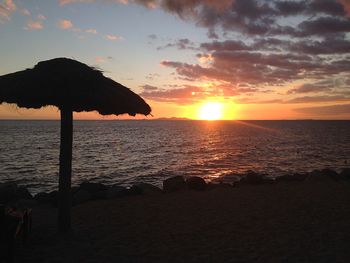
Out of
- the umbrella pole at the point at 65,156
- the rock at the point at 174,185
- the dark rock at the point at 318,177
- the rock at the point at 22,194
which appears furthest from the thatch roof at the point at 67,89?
the dark rock at the point at 318,177

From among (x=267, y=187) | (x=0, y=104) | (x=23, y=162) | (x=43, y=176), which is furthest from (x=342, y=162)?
(x=0, y=104)

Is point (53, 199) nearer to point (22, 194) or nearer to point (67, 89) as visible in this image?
point (22, 194)

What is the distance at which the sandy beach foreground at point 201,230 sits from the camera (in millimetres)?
8500

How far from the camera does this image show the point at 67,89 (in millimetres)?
8297

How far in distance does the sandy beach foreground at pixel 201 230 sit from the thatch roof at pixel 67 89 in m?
3.39

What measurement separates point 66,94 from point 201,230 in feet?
17.7

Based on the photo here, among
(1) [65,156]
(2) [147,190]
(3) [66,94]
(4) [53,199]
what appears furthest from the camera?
(2) [147,190]

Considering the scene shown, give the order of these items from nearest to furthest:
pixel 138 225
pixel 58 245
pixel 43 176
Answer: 1. pixel 58 245
2. pixel 138 225
3. pixel 43 176

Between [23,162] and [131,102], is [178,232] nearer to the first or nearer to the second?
[131,102]

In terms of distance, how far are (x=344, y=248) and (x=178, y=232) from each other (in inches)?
168

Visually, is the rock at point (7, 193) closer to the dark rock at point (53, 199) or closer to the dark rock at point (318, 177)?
the dark rock at point (53, 199)

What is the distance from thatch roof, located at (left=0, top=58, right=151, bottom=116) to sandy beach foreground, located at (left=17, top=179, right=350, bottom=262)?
339cm

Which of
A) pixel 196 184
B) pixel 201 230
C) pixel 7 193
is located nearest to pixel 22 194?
pixel 7 193

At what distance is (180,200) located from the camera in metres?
15.1
